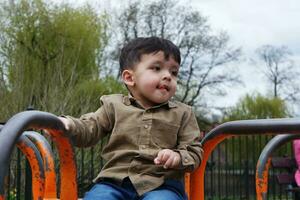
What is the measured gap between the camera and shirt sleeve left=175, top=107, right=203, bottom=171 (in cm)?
199

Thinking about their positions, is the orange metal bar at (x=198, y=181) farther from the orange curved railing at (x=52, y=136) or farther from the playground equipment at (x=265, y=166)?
the orange curved railing at (x=52, y=136)

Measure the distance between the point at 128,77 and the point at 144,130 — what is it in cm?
23

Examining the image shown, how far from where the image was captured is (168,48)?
85.6 inches

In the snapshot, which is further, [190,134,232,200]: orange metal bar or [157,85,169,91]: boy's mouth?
[190,134,232,200]: orange metal bar

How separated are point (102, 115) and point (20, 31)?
16355 mm

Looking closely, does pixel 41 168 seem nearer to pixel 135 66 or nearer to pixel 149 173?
pixel 149 173

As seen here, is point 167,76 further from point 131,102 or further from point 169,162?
point 169,162

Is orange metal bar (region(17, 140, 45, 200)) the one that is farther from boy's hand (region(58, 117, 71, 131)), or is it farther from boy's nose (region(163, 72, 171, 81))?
boy's nose (region(163, 72, 171, 81))

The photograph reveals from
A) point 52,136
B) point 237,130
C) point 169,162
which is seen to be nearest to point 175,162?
point 169,162

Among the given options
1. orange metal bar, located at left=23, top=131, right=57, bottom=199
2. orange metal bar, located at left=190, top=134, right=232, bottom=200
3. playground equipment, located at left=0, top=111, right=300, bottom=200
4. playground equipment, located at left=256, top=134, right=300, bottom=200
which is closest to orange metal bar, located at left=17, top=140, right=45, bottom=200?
playground equipment, located at left=0, top=111, right=300, bottom=200

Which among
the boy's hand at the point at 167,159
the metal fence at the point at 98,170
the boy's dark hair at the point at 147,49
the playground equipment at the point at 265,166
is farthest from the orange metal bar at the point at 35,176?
the metal fence at the point at 98,170

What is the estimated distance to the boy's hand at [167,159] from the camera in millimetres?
1884

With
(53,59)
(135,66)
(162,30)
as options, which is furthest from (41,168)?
(162,30)

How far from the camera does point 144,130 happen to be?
83.2 inches
